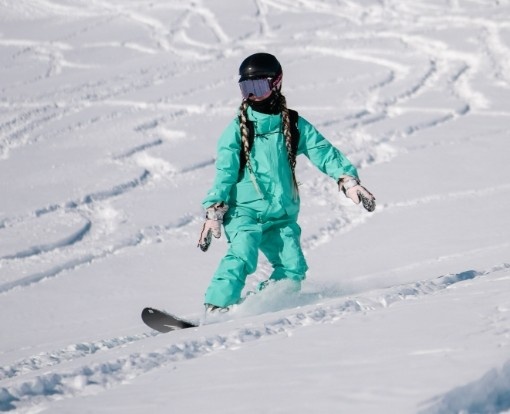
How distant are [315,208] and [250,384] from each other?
→ 4.41 m

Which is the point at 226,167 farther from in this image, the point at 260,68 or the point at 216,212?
the point at 260,68

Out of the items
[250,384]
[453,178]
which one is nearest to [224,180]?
[250,384]

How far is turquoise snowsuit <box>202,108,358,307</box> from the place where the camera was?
4078 millimetres

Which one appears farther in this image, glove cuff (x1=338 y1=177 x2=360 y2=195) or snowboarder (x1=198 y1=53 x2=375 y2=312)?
glove cuff (x1=338 y1=177 x2=360 y2=195)

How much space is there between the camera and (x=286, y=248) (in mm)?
4320

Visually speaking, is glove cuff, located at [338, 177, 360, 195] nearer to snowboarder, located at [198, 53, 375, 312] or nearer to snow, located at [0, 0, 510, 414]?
snowboarder, located at [198, 53, 375, 312]

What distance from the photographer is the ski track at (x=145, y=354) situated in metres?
2.67

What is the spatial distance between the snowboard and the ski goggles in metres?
1.13

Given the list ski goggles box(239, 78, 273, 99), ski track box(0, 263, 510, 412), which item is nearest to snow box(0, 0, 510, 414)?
ski track box(0, 263, 510, 412)

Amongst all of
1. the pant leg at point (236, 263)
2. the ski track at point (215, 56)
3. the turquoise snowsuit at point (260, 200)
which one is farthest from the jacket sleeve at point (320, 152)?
the ski track at point (215, 56)

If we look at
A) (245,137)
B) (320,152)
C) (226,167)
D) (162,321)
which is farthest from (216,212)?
(320,152)

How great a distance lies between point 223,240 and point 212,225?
2285 mm

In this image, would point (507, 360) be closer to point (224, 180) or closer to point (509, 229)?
point (224, 180)

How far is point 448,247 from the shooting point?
5355 millimetres
